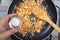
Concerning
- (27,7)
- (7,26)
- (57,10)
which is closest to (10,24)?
(7,26)

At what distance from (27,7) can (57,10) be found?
0.49 feet

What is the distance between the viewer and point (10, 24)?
83cm

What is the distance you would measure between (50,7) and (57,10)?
0.04m

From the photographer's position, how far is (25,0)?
3.09 feet

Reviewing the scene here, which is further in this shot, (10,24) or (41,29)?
(41,29)

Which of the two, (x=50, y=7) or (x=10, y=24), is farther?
(x=50, y=7)

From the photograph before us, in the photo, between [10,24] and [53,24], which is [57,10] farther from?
[10,24]

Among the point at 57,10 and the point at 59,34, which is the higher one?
the point at 57,10

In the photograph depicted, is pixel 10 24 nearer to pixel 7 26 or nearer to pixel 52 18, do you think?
pixel 7 26

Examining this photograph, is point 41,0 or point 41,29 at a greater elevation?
point 41,0

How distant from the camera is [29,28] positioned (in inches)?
36.4

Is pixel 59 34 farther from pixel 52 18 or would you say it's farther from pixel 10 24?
pixel 10 24

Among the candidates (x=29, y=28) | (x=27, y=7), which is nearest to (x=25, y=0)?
(x=27, y=7)

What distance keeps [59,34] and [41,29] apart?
0.31ft
